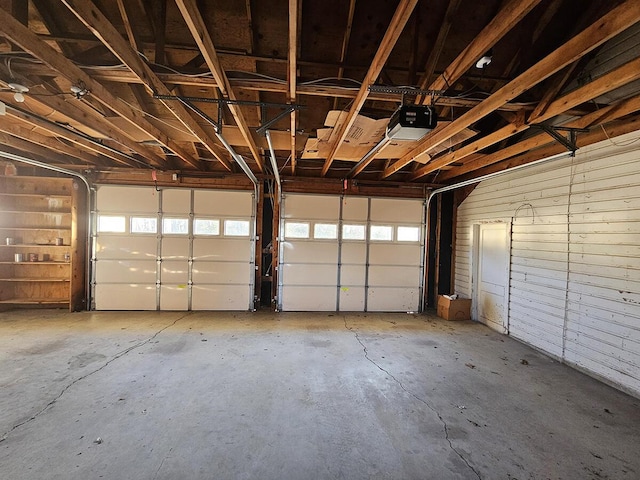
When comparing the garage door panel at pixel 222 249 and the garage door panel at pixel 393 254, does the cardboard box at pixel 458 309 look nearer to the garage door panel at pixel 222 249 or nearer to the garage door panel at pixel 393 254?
the garage door panel at pixel 393 254

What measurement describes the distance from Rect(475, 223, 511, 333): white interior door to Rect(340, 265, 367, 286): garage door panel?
2237mm

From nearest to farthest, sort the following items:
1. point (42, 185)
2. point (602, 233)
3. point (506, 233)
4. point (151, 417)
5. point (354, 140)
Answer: point (151, 417) < point (602, 233) < point (354, 140) < point (506, 233) < point (42, 185)

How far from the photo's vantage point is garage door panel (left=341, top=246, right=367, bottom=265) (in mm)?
6090

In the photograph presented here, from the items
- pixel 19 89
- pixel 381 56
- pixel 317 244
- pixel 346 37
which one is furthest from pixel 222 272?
pixel 381 56

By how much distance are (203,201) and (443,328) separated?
17.1 feet

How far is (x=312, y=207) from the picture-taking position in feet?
19.7

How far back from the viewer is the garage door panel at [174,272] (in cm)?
573

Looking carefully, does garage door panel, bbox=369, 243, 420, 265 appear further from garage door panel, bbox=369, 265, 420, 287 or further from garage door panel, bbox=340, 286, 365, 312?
garage door panel, bbox=340, 286, 365, 312

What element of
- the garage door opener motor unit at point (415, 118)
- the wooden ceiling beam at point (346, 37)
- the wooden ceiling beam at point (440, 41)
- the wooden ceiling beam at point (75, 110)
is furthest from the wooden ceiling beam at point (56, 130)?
the wooden ceiling beam at point (440, 41)

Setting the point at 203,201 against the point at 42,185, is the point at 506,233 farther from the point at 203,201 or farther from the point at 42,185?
the point at 42,185

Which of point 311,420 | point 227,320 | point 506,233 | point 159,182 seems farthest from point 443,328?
point 159,182

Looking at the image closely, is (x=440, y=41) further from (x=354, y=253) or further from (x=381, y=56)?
(x=354, y=253)

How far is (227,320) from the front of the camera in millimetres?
5223

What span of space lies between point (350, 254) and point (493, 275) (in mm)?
2685
